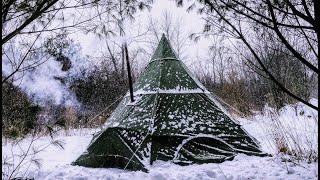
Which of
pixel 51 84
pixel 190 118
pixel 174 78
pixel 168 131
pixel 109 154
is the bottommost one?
pixel 109 154

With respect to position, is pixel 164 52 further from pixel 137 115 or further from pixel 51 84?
pixel 51 84

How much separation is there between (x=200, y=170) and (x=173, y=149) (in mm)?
733

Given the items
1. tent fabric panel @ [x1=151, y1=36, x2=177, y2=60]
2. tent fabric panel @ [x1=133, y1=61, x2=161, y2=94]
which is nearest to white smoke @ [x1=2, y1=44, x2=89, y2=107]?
tent fabric panel @ [x1=133, y1=61, x2=161, y2=94]

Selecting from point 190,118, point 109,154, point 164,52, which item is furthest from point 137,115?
point 164,52

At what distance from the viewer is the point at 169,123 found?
5566 millimetres

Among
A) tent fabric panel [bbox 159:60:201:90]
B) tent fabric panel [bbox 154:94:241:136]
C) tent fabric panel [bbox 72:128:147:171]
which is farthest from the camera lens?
tent fabric panel [bbox 159:60:201:90]

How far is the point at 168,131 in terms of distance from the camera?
215 inches

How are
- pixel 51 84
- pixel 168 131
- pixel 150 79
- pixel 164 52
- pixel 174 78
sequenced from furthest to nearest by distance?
pixel 51 84
pixel 164 52
pixel 150 79
pixel 174 78
pixel 168 131

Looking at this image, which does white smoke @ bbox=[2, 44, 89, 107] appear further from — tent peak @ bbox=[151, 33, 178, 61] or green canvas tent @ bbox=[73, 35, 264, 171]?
green canvas tent @ bbox=[73, 35, 264, 171]

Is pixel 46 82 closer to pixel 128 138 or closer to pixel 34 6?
pixel 128 138

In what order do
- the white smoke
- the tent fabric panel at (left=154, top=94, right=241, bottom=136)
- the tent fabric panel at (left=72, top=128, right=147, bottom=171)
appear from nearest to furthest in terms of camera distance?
the tent fabric panel at (left=72, top=128, right=147, bottom=171), the tent fabric panel at (left=154, top=94, right=241, bottom=136), the white smoke

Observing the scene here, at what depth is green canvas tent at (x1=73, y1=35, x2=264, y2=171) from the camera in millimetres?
5320

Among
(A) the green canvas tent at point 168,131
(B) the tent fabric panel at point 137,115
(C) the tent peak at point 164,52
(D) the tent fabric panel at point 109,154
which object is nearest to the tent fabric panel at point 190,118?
(A) the green canvas tent at point 168,131

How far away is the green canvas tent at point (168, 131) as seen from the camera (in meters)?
5.32
